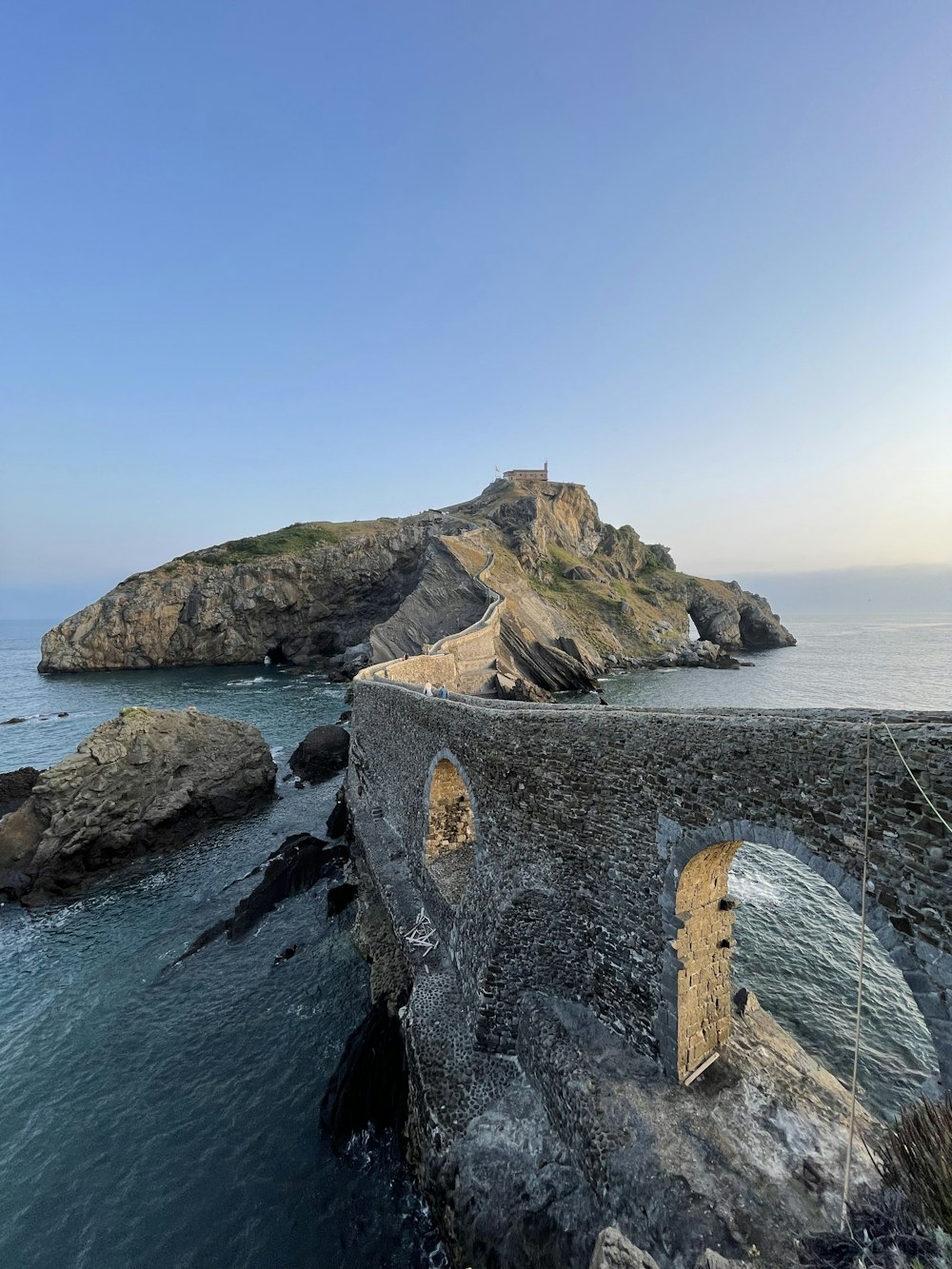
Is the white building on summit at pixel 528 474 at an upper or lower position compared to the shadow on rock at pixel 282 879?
upper

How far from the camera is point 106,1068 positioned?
12453 mm

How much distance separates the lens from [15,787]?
88.5ft

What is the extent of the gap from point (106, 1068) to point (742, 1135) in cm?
1396

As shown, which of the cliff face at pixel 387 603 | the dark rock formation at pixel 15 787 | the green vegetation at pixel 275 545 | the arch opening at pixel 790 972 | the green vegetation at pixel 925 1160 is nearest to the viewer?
the green vegetation at pixel 925 1160

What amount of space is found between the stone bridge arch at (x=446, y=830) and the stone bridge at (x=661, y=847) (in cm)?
18

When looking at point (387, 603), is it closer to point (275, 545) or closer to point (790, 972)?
point (275, 545)

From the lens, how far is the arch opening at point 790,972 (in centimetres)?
812

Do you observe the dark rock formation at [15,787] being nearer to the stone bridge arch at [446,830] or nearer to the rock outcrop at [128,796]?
the rock outcrop at [128,796]

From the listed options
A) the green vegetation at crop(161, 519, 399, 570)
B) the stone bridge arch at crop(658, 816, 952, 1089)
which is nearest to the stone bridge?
the stone bridge arch at crop(658, 816, 952, 1089)

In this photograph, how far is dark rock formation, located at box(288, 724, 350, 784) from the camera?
3095cm

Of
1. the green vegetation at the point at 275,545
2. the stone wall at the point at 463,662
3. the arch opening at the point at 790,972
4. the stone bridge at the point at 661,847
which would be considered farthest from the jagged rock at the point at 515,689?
the green vegetation at the point at 275,545

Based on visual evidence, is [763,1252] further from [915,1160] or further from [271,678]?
[271,678]

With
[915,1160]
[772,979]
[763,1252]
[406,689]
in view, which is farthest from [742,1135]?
[406,689]

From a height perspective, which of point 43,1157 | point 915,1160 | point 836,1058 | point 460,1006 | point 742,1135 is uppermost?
point 915,1160
